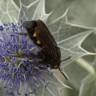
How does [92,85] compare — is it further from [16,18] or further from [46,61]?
[16,18]

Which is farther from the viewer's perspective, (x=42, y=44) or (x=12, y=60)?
(x=12, y=60)

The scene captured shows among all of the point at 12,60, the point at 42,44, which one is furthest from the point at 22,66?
the point at 42,44

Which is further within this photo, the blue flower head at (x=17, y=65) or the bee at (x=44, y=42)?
the blue flower head at (x=17, y=65)

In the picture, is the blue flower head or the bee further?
the blue flower head

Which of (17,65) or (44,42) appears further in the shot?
(17,65)
